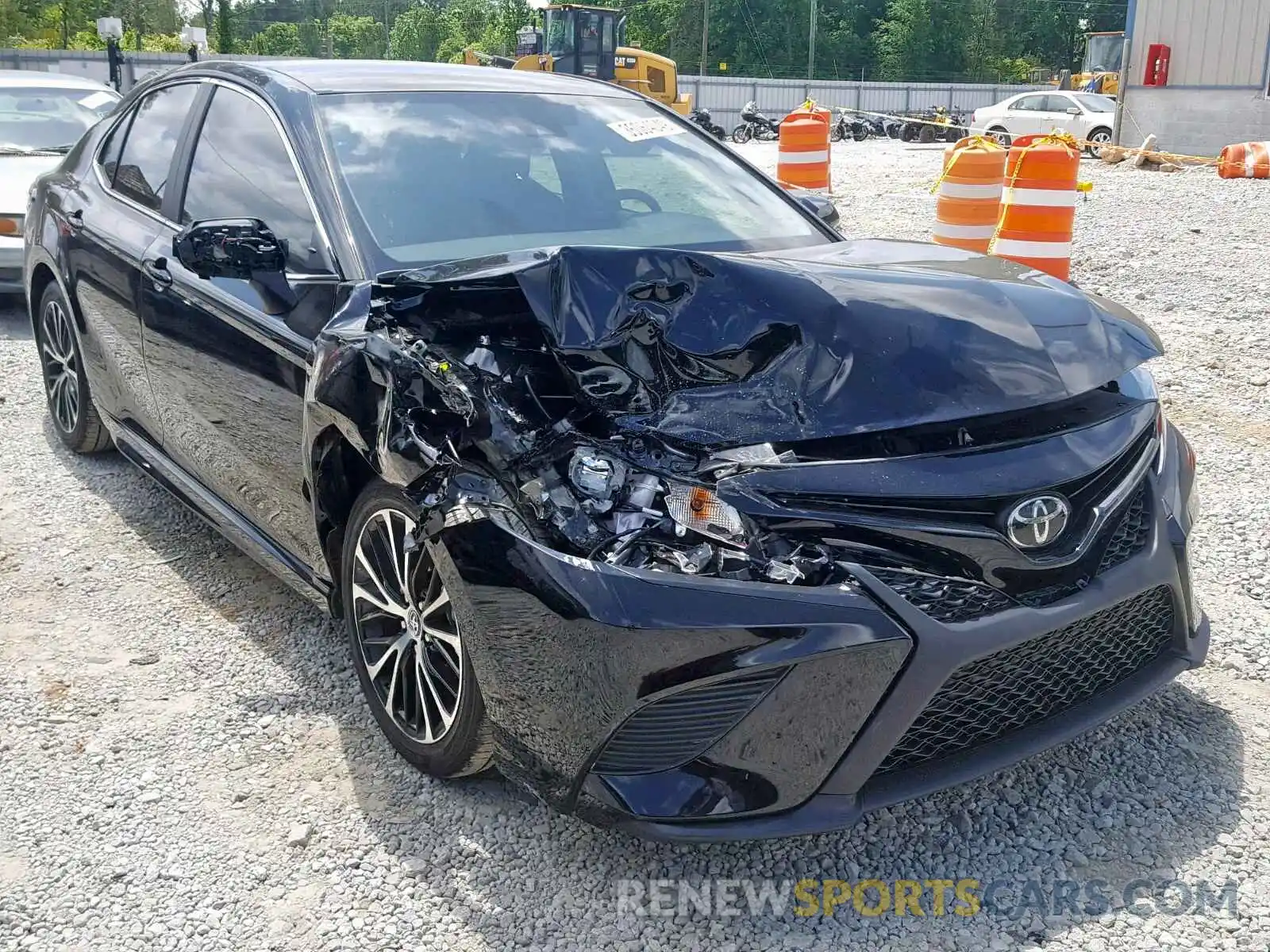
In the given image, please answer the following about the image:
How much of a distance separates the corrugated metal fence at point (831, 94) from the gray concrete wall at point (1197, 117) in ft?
77.7

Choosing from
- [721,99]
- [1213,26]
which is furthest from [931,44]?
[1213,26]

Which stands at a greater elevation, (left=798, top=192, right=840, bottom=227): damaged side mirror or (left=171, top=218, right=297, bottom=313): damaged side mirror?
(left=798, top=192, right=840, bottom=227): damaged side mirror

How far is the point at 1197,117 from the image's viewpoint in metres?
20.2

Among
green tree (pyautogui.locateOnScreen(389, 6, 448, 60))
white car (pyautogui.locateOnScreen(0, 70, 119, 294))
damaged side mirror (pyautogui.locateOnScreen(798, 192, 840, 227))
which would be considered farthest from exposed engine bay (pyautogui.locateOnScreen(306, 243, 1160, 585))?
green tree (pyautogui.locateOnScreen(389, 6, 448, 60))

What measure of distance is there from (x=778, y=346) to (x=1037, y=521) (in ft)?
2.17

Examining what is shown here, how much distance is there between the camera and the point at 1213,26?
19672 mm

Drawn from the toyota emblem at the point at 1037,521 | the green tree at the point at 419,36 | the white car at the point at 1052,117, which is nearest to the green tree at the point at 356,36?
the green tree at the point at 419,36

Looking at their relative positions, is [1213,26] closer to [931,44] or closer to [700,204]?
[700,204]

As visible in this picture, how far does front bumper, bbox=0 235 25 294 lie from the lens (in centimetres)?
768

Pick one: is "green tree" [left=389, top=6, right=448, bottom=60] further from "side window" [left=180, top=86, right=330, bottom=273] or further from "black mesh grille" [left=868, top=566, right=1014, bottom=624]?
"black mesh grille" [left=868, top=566, right=1014, bottom=624]

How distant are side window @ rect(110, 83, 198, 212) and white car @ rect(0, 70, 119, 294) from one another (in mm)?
3639

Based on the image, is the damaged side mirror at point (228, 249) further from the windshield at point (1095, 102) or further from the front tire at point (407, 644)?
the windshield at point (1095, 102)

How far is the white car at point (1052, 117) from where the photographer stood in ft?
79.6

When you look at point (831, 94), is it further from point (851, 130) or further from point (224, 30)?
point (224, 30)
